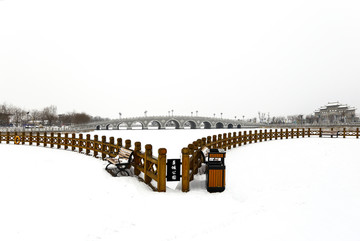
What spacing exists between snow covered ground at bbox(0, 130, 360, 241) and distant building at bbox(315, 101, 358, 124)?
125 meters

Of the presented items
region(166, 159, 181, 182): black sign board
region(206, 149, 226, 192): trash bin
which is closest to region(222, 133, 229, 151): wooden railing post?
region(206, 149, 226, 192): trash bin

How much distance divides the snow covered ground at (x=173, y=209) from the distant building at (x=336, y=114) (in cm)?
12516

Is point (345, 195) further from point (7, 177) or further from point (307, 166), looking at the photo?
point (7, 177)

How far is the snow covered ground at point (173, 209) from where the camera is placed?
13.3ft

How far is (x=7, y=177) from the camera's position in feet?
22.2

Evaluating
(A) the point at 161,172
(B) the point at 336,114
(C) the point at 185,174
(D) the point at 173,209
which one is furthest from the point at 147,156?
(B) the point at 336,114

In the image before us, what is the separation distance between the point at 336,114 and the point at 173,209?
144m

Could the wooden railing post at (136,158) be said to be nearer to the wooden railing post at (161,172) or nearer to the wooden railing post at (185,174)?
the wooden railing post at (161,172)

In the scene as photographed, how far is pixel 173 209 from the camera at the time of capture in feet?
16.9

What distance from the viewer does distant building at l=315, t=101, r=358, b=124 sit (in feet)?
367

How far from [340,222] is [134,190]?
186 inches

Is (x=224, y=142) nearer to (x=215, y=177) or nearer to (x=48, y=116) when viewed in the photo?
(x=215, y=177)

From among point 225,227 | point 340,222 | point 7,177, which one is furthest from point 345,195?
point 7,177

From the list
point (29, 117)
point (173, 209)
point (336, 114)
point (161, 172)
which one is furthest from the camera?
point (336, 114)
